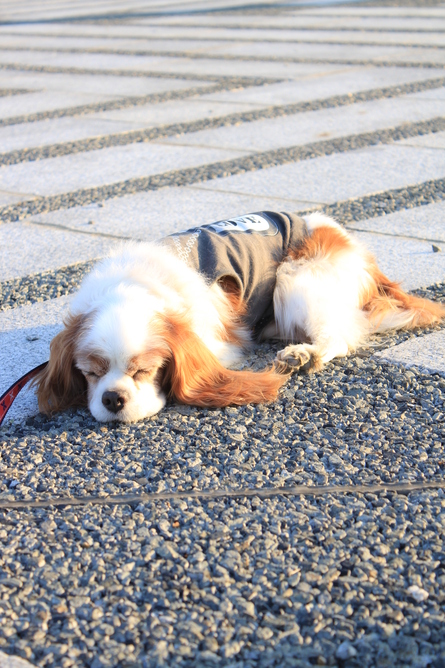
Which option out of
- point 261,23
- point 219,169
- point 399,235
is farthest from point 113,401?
point 261,23

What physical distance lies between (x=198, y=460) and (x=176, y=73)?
9718 mm

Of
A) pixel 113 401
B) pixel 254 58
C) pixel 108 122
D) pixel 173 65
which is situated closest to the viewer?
pixel 113 401

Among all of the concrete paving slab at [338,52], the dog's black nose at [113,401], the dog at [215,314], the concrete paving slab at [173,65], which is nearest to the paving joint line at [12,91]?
the concrete paving slab at [173,65]

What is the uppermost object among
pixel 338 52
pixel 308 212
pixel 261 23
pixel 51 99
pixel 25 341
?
pixel 261 23

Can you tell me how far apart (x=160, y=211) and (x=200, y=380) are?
2912mm

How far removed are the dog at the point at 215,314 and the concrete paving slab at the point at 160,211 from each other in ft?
5.02

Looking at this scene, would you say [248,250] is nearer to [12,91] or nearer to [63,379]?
[63,379]

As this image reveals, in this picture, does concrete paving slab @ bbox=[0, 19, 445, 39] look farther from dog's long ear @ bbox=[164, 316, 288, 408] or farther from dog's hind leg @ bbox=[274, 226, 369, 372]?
dog's long ear @ bbox=[164, 316, 288, 408]

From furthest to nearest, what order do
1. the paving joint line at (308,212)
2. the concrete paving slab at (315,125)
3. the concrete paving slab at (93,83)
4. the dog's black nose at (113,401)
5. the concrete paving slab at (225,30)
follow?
the concrete paving slab at (225,30) < the concrete paving slab at (93,83) < the concrete paving slab at (315,125) < the paving joint line at (308,212) < the dog's black nose at (113,401)

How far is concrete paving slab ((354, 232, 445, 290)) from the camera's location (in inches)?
197

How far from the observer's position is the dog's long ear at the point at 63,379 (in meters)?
3.58

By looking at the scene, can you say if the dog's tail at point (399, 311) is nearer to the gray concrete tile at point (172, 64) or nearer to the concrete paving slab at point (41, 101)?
the concrete paving slab at point (41, 101)

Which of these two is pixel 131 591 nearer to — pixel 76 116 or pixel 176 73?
pixel 76 116

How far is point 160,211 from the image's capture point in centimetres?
632
